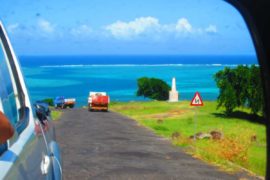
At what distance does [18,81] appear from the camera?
4.20 m

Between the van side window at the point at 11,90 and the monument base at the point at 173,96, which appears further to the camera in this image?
the monument base at the point at 173,96

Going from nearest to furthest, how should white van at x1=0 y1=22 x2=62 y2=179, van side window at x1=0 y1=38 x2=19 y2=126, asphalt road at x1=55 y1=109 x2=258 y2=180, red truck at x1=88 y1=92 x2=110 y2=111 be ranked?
white van at x1=0 y1=22 x2=62 y2=179 → van side window at x1=0 y1=38 x2=19 y2=126 → asphalt road at x1=55 y1=109 x2=258 y2=180 → red truck at x1=88 y1=92 x2=110 y2=111

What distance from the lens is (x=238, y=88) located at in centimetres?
4684

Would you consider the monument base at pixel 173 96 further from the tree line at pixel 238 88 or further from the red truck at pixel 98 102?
the tree line at pixel 238 88

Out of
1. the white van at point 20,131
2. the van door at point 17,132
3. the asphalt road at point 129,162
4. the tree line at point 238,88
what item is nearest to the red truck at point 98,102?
the tree line at point 238,88

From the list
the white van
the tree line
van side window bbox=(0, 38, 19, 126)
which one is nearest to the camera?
the white van

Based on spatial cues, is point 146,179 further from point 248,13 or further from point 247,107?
point 247,107

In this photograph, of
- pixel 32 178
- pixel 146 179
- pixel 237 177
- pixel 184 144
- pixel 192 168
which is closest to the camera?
pixel 32 178

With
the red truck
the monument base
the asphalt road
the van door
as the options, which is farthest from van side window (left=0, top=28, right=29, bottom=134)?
the monument base

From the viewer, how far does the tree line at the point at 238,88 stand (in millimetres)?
44219

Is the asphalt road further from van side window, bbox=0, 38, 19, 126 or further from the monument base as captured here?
the monument base

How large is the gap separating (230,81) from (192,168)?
33347 millimetres

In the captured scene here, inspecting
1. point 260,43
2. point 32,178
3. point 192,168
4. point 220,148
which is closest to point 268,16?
point 260,43

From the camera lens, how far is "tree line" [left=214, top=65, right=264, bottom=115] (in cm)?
4422
